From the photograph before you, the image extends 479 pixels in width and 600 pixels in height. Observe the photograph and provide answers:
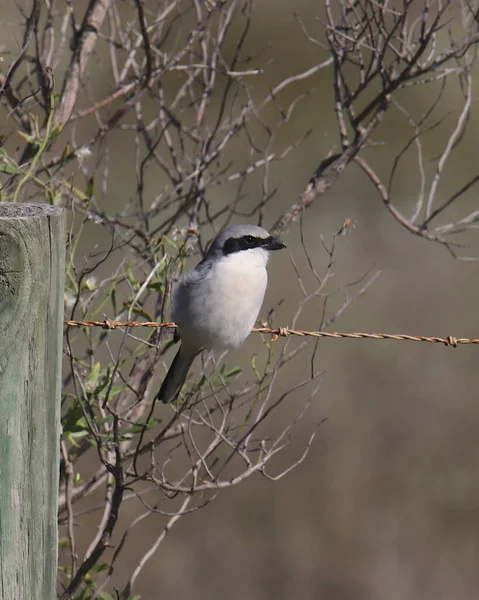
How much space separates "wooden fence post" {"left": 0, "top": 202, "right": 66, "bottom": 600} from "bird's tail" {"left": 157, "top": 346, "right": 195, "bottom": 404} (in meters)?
1.83

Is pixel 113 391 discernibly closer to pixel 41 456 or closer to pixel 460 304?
pixel 41 456

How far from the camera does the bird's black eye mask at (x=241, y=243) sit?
367 cm

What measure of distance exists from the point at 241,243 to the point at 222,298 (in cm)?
23

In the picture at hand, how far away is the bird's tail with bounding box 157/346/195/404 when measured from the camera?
365 cm

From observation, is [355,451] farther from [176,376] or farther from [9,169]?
[9,169]

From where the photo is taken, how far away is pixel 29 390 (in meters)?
1.70

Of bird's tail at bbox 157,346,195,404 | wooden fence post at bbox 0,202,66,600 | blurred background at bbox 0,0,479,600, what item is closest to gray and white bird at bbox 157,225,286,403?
bird's tail at bbox 157,346,195,404

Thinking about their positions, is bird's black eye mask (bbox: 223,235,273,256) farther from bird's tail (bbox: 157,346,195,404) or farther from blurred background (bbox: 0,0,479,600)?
blurred background (bbox: 0,0,479,600)

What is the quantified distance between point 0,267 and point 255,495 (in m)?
6.57

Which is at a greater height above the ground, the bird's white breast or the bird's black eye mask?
the bird's black eye mask

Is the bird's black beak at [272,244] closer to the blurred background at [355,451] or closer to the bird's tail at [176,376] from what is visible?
the bird's tail at [176,376]

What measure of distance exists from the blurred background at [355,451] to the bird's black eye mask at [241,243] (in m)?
2.63

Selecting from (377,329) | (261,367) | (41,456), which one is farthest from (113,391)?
(377,329)

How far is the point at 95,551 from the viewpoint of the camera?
348cm
